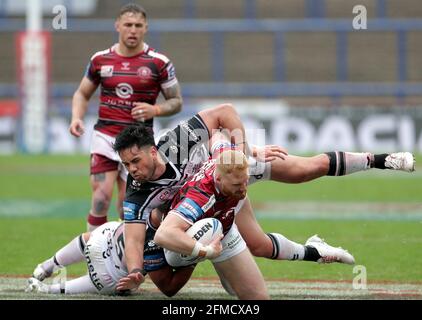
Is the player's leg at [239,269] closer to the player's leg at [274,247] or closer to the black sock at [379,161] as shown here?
the player's leg at [274,247]

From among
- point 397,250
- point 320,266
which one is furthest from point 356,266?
point 397,250

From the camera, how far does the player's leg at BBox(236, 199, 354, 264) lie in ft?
26.8

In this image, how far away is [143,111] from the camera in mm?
9539

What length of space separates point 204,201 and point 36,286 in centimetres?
169

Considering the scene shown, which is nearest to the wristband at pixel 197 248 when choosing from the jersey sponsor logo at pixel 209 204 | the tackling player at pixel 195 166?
the jersey sponsor logo at pixel 209 204

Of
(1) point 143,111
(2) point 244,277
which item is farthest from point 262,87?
(2) point 244,277

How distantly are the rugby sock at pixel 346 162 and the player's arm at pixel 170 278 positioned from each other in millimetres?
1459

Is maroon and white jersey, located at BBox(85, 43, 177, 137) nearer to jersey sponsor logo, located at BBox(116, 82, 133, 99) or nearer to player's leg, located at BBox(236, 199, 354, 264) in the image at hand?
jersey sponsor logo, located at BBox(116, 82, 133, 99)

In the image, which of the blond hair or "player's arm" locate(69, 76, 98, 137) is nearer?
the blond hair

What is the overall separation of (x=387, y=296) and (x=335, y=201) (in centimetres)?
786

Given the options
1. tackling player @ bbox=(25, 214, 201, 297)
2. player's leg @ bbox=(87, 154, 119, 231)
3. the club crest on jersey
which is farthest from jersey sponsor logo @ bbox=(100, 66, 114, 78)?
tackling player @ bbox=(25, 214, 201, 297)

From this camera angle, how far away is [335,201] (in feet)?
51.0

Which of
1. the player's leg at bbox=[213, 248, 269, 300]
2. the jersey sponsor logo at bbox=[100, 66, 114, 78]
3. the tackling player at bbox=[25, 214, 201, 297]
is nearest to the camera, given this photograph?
the player's leg at bbox=[213, 248, 269, 300]

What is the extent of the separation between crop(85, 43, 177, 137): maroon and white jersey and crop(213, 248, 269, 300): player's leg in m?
2.81
